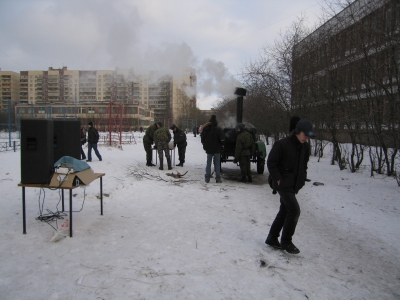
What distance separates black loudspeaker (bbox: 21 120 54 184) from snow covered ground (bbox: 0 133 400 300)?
2.70 feet

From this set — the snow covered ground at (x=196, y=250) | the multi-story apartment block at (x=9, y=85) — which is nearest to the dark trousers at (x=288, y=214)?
the snow covered ground at (x=196, y=250)

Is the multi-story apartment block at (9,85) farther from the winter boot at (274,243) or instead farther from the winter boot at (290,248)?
the winter boot at (290,248)

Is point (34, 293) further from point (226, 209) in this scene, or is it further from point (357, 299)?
point (226, 209)

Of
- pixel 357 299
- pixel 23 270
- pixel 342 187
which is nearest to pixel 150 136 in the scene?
pixel 342 187

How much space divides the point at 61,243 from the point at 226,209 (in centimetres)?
314

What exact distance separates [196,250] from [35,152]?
261 cm

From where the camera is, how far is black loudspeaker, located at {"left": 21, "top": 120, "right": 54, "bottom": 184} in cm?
417

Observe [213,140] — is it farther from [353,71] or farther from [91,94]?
[91,94]

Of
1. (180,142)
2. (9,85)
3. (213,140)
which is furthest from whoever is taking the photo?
(9,85)

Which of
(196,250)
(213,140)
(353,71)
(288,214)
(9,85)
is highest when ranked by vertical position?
(9,85)

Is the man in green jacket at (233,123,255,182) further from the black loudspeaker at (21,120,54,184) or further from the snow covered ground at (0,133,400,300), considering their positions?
the black loudspeaker at (21,120,54,184)

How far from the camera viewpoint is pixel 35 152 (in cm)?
420

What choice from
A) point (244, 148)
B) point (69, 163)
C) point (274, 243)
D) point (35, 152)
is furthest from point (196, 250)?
point (244, 148)

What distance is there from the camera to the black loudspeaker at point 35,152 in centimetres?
417
